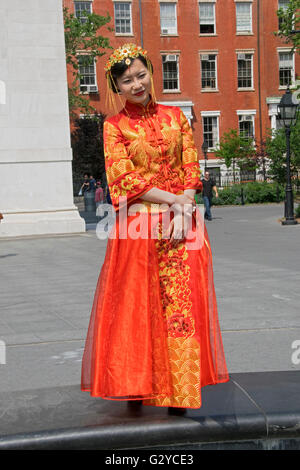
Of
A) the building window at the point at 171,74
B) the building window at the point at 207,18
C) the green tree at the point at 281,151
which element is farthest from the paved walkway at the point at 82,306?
the building window at the point at 207,18

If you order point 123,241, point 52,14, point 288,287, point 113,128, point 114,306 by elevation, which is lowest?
point 288,287

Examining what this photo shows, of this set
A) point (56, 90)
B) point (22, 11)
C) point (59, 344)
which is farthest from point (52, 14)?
point (59, 344)

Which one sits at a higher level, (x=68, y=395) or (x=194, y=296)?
(x=194, y=296)

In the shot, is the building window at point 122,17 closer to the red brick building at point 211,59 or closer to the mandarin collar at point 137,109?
the red brick building at point 211,59

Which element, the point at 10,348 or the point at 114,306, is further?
the point at 10,348

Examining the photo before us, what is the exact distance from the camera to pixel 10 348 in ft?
20.8

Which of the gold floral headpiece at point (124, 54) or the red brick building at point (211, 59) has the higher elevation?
the red brick building at point (211, 59)

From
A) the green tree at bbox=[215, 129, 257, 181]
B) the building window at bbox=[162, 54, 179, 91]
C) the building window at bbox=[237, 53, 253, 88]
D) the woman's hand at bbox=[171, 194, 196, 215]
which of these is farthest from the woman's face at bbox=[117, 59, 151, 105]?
the building window at bbox=[237, 53, 253, 88]

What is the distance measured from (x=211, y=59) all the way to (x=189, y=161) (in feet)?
158

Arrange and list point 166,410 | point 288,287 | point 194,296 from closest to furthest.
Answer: point 194,296 → point 166,410 → point 288,287

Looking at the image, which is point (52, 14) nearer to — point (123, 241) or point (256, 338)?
point (256, 338)

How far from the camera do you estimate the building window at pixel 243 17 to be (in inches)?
1948

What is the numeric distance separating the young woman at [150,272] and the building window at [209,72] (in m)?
47.3

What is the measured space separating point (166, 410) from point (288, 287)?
18.1 ft
